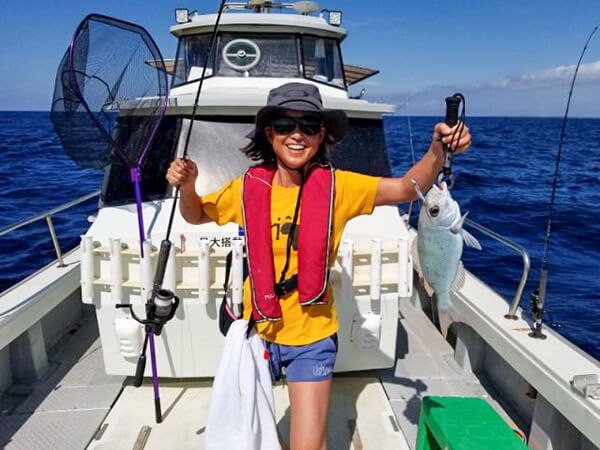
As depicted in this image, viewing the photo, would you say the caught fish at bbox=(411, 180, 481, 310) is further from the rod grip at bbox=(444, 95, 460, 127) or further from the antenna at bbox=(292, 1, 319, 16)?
the antenna at bbox=(292, 1, 319, 16)

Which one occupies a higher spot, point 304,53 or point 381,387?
point 304,53

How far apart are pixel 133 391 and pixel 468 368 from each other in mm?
2936

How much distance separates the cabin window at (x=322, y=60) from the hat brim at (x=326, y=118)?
2956 millimetres

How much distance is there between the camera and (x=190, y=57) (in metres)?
5.56

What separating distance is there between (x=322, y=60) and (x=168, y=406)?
3.98 meters

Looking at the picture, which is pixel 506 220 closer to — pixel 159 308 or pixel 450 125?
pixel 450 125

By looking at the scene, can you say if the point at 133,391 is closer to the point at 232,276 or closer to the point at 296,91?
the point at 232,276

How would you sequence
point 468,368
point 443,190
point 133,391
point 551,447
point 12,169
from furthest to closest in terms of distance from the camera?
point 12,169 < point 468,368 < point 133,391 < point 551,447 < point 443,190

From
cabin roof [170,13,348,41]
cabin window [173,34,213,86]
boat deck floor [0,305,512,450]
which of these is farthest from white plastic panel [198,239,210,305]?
cabin roof [170,13,348,41]

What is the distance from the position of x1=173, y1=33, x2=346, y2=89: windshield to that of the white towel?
3.42m

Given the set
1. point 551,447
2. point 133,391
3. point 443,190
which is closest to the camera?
point 443,190

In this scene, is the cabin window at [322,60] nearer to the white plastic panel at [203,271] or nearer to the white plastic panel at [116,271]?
the white plastic panel at [203,271]

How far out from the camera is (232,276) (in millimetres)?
3172

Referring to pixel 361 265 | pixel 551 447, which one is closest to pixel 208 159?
pixel 361 265
